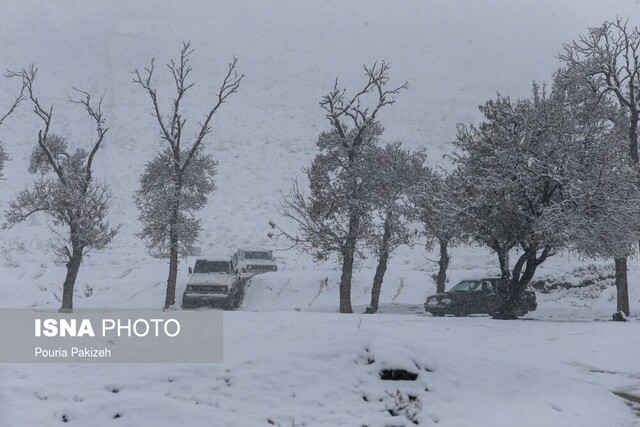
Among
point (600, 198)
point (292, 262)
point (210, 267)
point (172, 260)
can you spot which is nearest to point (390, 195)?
point (210, 267)

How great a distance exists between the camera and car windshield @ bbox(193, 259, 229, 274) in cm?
2951

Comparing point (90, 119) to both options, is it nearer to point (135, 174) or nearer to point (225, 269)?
point (135, 174)

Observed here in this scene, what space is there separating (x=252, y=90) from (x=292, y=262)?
46.6 meters

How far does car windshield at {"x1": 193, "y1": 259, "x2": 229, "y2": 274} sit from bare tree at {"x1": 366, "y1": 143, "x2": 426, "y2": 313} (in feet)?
23.3

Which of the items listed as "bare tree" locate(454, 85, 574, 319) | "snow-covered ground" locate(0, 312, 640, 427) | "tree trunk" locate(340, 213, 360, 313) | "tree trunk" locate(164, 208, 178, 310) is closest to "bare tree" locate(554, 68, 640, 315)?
"bare tree" locate(454, 85, 574, 319)

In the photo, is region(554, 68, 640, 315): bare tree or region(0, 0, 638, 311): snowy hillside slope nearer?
region(554, 68, 640, 315): bare tree

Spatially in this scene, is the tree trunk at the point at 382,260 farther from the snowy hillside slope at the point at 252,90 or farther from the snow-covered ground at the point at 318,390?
the snow-covered ground at the point at 318,390

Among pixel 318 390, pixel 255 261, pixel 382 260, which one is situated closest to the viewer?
pixel 318 390

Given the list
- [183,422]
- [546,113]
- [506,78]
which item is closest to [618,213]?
→ [546,113]

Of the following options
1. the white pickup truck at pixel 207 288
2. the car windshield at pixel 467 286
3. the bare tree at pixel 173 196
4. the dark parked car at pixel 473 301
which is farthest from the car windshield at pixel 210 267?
the car windshield at pixel 467 286

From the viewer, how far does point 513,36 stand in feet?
350

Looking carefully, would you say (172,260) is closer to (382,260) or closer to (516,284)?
(382,260)

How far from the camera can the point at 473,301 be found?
2539 cm

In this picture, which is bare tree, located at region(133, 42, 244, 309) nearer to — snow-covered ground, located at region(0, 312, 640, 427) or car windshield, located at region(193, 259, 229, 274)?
car windshield, located at region(193, 259, 229, 274)
